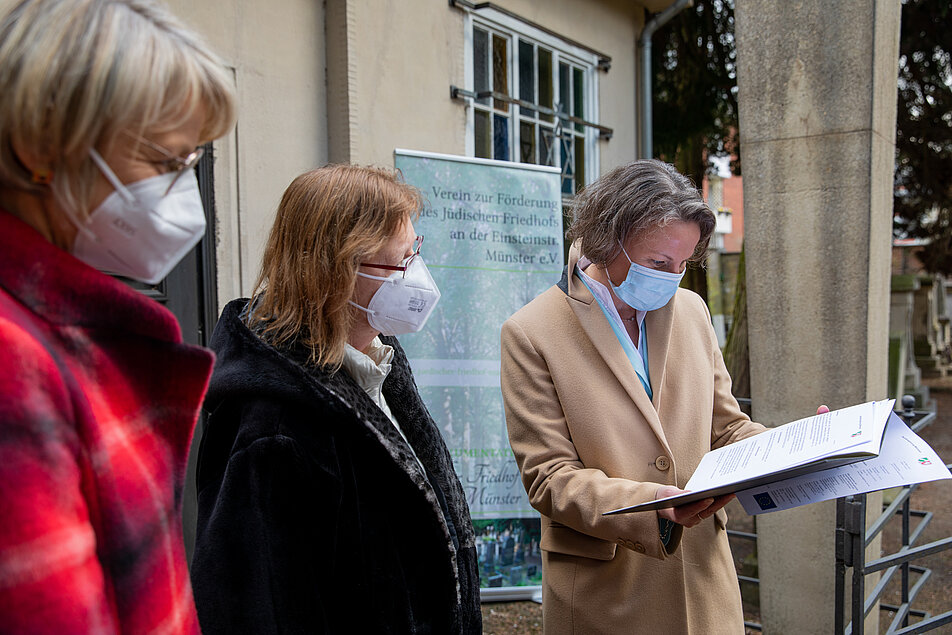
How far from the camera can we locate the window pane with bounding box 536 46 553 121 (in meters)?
6.02

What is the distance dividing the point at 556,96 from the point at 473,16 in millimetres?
1071

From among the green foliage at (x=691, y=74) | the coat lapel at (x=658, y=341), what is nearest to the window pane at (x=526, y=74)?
the green foliage at (x=691, y=74)

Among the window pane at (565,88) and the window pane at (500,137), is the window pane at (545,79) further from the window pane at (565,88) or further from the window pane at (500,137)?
the window pane at (500,137)

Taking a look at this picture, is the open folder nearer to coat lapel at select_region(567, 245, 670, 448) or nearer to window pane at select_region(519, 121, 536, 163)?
coat lapel at select_region(567, 245, 670, 448)

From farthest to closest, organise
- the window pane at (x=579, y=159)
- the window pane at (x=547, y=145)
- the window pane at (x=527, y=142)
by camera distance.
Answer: the window pane at (x=579, y=159) → the window pane at (x=547, y=145) → the window pane at (x=527, y=142)

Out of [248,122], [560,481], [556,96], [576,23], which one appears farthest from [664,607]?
[576,23]

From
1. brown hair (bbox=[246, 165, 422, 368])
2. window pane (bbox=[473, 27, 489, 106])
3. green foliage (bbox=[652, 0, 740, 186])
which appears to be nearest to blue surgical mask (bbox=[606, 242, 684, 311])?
brown hair (bbox=[246, 165, 422, 368])

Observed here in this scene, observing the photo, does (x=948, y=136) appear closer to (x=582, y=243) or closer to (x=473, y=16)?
(x=473, y=16)

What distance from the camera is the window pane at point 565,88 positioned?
6.29m

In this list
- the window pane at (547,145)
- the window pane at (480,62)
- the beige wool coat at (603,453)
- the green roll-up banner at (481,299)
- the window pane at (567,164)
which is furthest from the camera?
the window pane at (567,164)

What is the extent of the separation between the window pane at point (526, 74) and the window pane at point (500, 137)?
0.86ft

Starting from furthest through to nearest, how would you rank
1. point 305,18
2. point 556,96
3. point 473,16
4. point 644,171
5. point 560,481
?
1. point 556,96
2. point 473,16
3. point 305,18
4. point 644,171
5. point 560,481

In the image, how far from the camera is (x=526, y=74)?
5.88 metres

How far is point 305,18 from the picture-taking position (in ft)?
14.2
